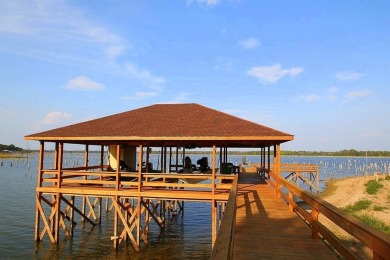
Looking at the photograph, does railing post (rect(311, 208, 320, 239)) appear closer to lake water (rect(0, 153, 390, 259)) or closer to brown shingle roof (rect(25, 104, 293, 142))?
brown shingle roof (rect(25, 104, 293, 142))

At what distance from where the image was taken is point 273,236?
658 cm

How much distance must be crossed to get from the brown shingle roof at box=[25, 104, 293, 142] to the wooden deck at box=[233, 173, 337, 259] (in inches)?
141

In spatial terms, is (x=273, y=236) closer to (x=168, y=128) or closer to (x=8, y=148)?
(x=168, y=128)

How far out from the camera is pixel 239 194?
42.3 feet

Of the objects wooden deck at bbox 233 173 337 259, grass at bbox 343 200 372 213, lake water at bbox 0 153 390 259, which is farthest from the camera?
grass at bbox 343 200 372 213

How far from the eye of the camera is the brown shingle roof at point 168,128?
13094 millimetres

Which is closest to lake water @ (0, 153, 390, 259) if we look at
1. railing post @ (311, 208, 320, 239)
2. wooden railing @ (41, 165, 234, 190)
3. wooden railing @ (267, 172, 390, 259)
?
wooden railing @ (41, 165, 234, 190)

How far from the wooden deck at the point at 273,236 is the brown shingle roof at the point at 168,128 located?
141 inches

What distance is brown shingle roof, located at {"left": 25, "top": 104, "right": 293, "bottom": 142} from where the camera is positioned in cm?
1309

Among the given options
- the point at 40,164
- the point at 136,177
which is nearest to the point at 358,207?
the point at 136,177

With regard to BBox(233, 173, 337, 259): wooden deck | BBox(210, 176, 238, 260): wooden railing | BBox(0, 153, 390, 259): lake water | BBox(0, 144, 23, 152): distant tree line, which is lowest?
BBox(0, 153, 390, 259): lake water

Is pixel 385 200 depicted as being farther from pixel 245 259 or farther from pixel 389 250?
pixel 389 250

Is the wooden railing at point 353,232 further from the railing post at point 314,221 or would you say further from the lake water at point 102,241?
the lake water at point 102,241

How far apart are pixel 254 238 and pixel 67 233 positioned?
14.6 metres
